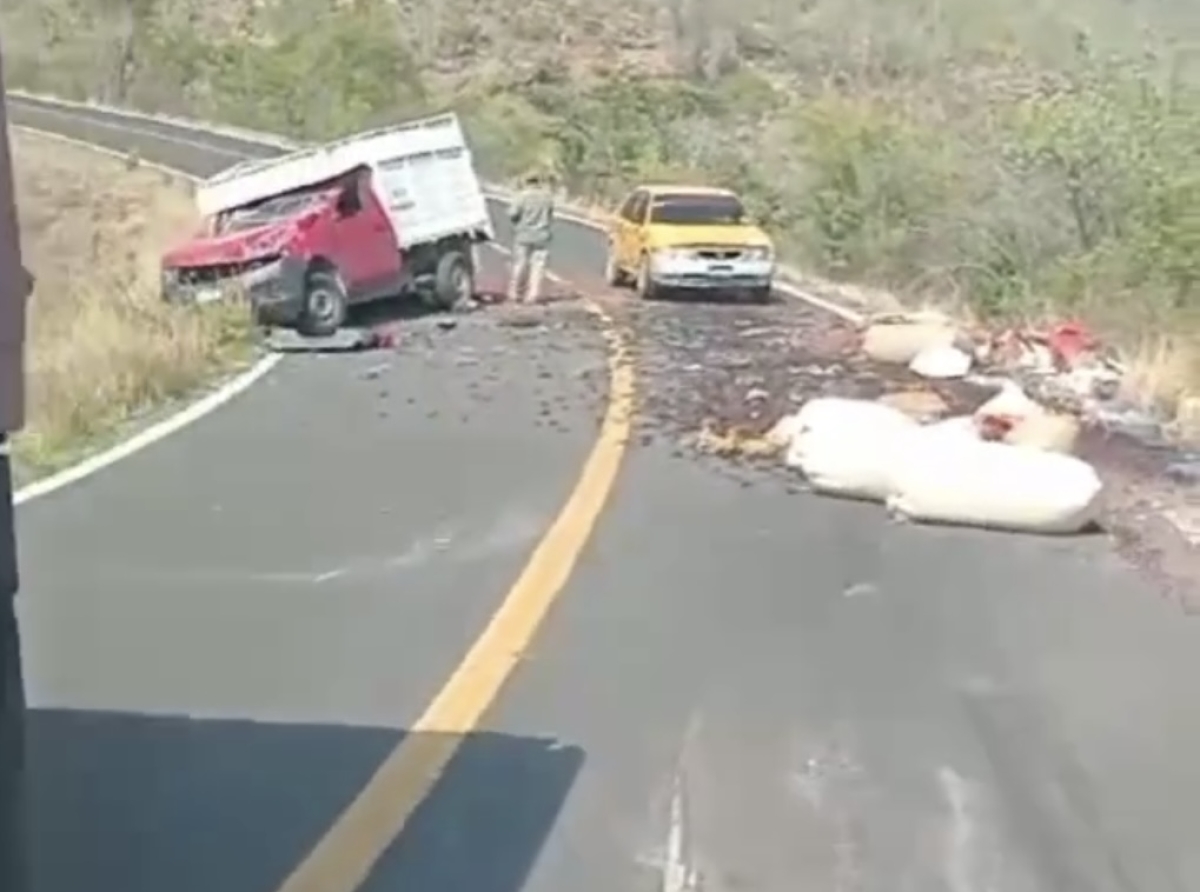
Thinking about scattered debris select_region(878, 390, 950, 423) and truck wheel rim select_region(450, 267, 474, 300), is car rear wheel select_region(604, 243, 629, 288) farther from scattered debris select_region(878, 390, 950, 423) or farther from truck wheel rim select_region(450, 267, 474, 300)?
scattered debris select_region(878, 390, 950, 423)

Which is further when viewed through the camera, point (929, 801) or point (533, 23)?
point (533, 23)

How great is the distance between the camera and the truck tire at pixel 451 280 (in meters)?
28.3

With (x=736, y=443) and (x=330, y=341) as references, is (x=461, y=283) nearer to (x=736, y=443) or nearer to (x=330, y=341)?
(x=330, y=341)

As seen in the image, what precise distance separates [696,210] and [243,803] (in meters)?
25.4

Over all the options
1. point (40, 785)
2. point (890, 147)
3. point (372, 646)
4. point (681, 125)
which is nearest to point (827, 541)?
point (372, 646)

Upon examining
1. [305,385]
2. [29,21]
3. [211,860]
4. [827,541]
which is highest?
[211,860]

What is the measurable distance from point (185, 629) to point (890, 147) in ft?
115

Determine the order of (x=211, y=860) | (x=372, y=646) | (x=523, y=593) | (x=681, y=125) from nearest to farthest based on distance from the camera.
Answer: (x=211, y=860) → (x=372, y=646) → (x=523, y=593) → (x=681, y=125)

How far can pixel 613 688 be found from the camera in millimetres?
9383

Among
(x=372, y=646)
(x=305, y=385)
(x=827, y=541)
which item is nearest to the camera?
(x=372, y=646)

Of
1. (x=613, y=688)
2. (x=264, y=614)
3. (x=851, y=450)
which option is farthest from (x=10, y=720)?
(x=851, y=450)

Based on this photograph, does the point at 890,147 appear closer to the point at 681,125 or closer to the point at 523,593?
the point at 681,125

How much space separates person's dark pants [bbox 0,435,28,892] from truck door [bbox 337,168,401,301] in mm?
21552

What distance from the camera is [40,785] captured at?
7.61 m
